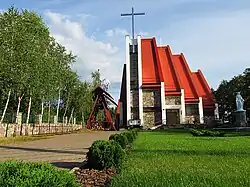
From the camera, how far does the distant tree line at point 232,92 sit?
164ft

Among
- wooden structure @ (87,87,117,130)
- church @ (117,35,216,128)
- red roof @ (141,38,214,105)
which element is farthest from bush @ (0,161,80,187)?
red roof @ (141,38,214,105)

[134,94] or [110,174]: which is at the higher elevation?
[134,94]

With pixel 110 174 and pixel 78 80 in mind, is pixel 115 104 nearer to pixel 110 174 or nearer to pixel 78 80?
pixel 78 80

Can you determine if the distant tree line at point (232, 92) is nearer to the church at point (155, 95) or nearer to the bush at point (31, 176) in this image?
the church at point (155, 95)

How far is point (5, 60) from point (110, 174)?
2253 cm

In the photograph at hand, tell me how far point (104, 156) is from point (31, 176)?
4507 mm

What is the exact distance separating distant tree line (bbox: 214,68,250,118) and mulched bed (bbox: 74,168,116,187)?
4543 centimetres

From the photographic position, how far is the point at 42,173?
345 cm

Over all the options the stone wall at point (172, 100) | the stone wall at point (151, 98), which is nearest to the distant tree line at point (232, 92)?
the stone wall at point (172, 100)

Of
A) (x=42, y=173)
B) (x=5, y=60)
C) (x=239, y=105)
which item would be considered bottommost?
(x=42, y=173)

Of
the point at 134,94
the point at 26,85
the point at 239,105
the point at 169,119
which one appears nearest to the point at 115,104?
the point at 134,94

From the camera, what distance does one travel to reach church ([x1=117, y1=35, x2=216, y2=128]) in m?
50.8

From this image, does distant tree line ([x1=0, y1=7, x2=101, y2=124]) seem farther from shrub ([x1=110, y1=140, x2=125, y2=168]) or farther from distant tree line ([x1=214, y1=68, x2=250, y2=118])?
distant tree line ([x1=214, y1=68, x2=250, y2=118])

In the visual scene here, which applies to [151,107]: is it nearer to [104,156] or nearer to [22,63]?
[22,63]
